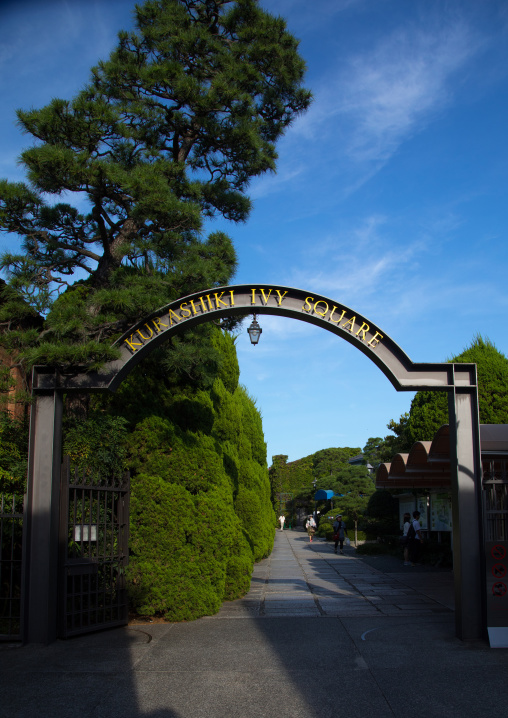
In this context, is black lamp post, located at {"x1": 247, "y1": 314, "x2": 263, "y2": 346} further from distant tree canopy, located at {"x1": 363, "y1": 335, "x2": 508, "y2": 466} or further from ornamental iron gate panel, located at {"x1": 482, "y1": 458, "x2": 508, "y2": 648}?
distant tree canopy, located at {"x1": 363, "y1": 335, "x2": 508, "y2": 466}

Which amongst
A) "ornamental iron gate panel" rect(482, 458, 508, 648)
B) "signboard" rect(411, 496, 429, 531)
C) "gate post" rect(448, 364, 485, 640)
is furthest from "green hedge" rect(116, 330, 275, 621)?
"signboard" rect(411, 496, 429, 531)

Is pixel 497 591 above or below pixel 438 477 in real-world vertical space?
below

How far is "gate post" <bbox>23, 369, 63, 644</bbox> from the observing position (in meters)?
7.30

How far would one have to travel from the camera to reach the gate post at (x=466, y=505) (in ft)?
24.3

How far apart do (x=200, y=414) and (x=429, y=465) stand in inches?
299

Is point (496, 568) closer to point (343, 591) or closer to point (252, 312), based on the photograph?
point (252, 312)

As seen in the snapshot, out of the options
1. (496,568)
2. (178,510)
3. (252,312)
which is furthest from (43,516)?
(496,568)

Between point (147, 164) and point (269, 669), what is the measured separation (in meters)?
6.86

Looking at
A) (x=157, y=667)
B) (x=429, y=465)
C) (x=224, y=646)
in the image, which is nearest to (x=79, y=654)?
(x=157, y=667)

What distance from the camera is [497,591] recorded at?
24.0 feet

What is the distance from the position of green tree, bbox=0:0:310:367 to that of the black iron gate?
177cm

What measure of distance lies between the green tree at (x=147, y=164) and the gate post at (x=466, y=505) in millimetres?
3843

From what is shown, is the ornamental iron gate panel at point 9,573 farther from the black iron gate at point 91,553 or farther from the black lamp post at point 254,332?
the black lamp post at point 254,332

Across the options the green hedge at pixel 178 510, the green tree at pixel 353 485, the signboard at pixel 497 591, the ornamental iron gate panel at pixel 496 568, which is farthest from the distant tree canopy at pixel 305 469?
the signboard at pixel 497 591
